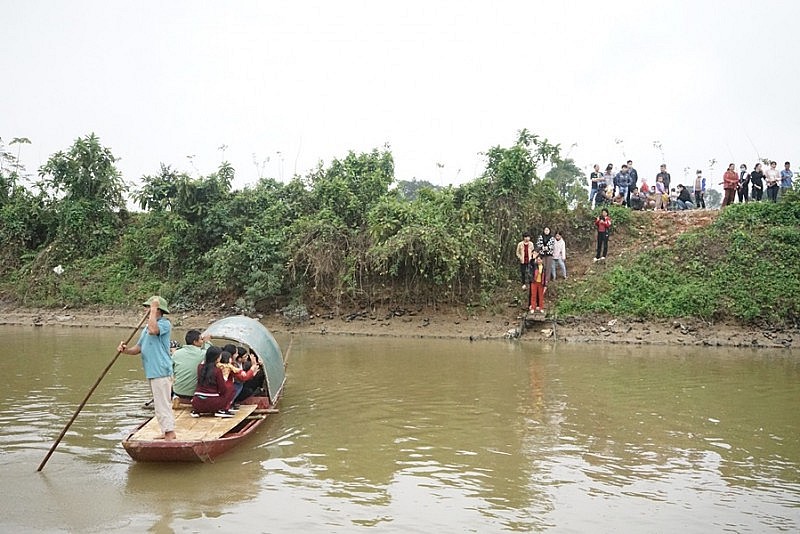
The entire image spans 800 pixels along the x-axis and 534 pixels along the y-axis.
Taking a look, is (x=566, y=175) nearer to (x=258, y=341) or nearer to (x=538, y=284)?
(x=538, y=284)

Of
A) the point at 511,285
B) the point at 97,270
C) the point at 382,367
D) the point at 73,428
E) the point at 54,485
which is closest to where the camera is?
the point at 54,485

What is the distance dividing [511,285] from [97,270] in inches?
612

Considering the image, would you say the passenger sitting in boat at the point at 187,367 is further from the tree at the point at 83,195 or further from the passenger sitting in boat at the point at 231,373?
the tree at the point at 83,195

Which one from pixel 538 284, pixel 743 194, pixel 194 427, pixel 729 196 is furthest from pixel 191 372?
pixel 743 194

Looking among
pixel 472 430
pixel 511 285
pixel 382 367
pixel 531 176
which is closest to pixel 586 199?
pixel 531 176

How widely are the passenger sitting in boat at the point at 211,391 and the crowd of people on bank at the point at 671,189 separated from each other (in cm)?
1761

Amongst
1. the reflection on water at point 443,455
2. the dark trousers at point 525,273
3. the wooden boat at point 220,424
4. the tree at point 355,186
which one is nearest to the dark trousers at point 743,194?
the dark trousers at point 525,273

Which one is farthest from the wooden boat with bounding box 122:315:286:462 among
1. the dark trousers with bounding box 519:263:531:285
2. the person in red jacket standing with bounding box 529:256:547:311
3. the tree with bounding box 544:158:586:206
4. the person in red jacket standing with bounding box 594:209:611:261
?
the tree with bounding box 544:158:586:206

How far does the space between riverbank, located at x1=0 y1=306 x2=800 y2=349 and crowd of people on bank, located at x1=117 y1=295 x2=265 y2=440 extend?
987cm

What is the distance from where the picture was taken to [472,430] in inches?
382

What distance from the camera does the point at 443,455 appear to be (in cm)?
858

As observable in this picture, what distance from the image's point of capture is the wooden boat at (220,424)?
7.62 m

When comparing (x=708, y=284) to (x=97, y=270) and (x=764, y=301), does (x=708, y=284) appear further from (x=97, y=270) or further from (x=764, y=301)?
(x=97, y=270)

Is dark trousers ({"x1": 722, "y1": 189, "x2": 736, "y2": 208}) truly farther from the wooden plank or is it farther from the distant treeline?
the wooden plank
